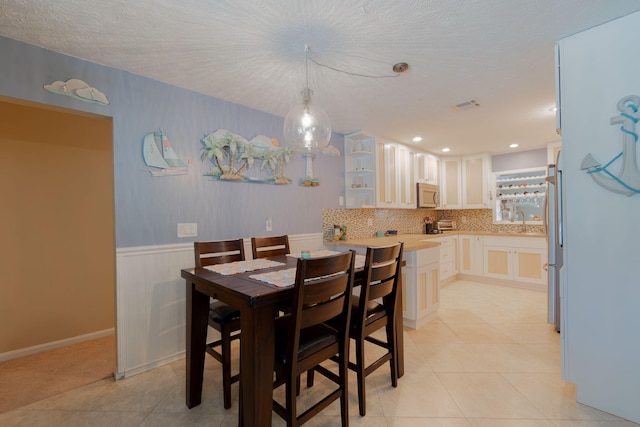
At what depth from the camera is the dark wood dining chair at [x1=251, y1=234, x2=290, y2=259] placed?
8.16 ft

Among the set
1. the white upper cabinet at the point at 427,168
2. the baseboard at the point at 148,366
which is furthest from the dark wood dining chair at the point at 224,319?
the white upper cabinet at the point at 427,168

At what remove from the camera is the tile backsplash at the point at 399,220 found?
384 cm

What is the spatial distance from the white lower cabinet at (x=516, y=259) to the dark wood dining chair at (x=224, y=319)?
431 cm

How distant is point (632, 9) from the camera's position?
5.16ft

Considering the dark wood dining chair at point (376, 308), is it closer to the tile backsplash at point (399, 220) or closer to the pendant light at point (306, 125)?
the pendant light at point (306, 125)

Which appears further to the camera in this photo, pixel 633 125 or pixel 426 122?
pixel 426 122

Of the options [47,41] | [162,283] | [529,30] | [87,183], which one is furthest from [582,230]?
[87,183]

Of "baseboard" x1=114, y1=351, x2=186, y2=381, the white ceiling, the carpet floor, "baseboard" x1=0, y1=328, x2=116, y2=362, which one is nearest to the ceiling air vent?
the white ceiling

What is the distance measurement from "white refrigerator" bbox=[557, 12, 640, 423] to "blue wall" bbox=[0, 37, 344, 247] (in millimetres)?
2491

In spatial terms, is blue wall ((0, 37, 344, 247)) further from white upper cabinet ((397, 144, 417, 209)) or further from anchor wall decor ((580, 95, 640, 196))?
anchor wall decor ((580, 95, 640, 196))

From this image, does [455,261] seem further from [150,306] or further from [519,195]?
[150,306]

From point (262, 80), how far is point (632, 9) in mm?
2389

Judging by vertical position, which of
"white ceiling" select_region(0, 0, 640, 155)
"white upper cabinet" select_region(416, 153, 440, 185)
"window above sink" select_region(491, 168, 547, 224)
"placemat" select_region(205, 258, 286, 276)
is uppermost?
"white ceiling" select_region(0, 0, 640, 155)

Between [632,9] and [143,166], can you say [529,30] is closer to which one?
[632,9]
